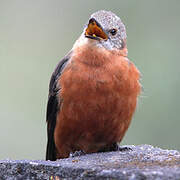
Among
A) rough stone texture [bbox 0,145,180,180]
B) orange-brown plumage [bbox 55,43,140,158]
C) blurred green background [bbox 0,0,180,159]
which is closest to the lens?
rough stone texture [bbox 0,145,180,180]

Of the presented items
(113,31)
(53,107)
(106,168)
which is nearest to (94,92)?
(53,107)

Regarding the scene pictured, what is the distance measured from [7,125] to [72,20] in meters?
2.67

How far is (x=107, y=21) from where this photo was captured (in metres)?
6.79

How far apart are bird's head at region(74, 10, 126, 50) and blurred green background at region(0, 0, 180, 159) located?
1794 mm

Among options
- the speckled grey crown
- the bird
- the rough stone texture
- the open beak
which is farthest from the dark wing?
the rough stone texture

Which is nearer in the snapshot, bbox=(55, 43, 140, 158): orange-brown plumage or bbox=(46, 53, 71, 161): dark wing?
bbox=(55, 43, 140, 158): orange-brown plumage

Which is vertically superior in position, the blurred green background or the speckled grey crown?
the speckled grey crown

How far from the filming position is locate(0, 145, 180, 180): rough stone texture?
4105 mm

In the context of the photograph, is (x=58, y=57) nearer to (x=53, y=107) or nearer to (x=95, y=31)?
(x=53, y=107)

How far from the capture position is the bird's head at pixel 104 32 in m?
6.52

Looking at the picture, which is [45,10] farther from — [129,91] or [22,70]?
[129,91]

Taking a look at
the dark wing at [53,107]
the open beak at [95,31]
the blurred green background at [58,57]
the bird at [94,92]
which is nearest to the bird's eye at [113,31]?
the bird at [94,92]

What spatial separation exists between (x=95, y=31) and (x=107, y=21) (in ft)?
0.95

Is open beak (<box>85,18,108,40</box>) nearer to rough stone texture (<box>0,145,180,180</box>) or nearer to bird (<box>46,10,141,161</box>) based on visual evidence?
bird (<box>46,10,141,161</box>)
